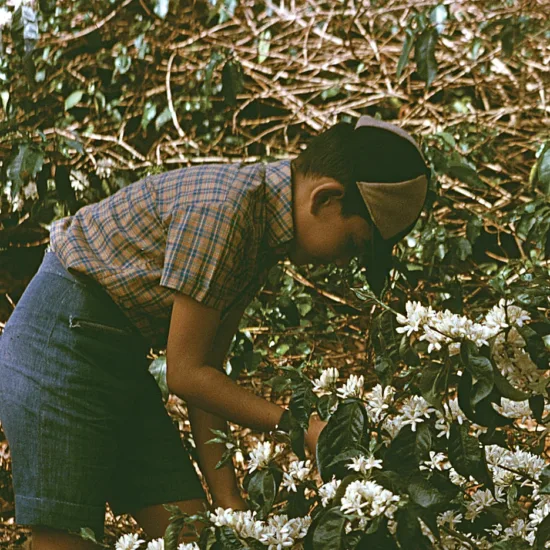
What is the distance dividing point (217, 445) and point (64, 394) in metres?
0.44

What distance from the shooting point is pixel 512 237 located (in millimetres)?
3279

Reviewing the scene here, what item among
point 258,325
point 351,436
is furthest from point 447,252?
point 351,436

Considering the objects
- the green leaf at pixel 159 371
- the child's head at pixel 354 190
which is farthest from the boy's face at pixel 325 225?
the green leaf at pixel 159 371

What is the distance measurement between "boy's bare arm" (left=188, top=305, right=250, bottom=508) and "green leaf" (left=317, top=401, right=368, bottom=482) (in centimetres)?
63

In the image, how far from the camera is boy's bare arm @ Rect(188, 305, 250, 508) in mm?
1874

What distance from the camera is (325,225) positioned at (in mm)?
1618

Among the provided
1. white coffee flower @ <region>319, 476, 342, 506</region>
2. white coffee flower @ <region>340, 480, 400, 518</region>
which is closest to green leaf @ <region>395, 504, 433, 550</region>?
white coffee flower @ <region>340, 480, 400, 518</region>

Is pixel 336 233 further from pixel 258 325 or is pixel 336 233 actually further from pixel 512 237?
pixel 512 237

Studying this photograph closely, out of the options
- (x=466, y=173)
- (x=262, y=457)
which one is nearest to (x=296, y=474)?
(x=262, y=457)

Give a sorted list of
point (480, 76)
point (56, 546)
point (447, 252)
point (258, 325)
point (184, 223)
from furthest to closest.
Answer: point (480, 76)
point (258, 325)
point (447, 252)
point (56, 546)
point (184, 223)

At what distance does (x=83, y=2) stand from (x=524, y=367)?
315cm

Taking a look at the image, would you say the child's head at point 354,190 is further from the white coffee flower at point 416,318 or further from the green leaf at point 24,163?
the green leaf at point 24,163

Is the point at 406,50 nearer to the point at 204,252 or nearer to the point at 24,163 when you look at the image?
the point at 24,163

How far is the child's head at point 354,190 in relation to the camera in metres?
1.57
